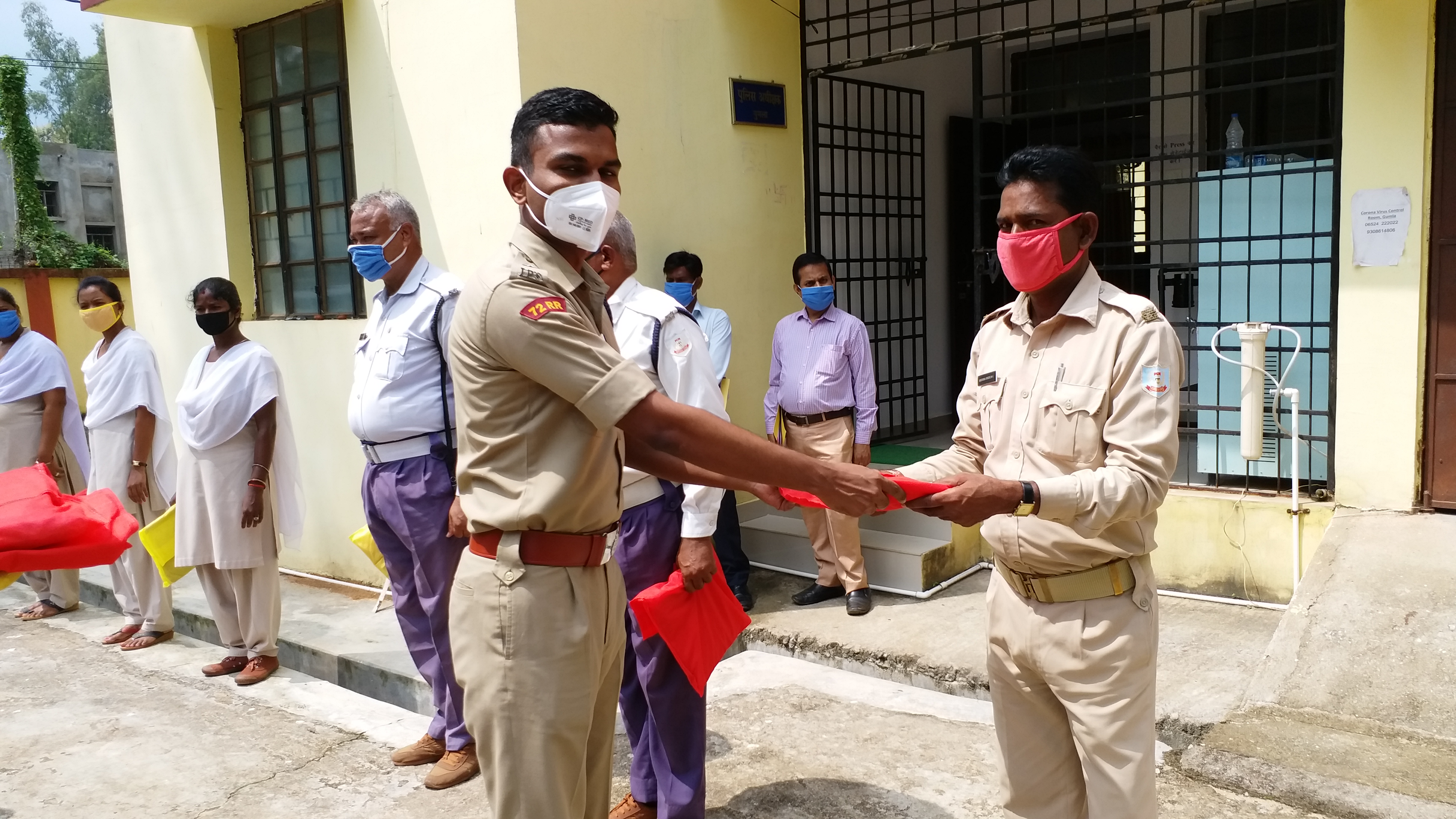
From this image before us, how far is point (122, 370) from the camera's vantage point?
17.9 feet

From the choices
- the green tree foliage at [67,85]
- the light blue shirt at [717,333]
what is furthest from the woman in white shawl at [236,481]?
the green tree foliage at [67,85]

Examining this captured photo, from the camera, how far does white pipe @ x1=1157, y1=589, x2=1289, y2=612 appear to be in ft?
16.3

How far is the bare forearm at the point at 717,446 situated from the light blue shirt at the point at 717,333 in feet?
11.7

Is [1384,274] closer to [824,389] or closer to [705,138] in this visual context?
[824,389]

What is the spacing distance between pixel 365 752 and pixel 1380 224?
4919 mm

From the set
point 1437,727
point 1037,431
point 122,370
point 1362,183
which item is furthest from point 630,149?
point 1437,727

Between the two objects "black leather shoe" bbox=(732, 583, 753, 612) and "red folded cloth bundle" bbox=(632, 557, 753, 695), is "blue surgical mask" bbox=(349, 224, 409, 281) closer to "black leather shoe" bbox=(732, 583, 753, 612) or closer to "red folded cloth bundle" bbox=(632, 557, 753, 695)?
"red folded cloth bundle" bbox=(632, 557, 753, 695)

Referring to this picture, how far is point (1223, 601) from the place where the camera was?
200 inches

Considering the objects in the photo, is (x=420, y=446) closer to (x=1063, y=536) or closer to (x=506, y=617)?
(x=506, y=617)

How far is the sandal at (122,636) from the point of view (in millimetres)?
5703

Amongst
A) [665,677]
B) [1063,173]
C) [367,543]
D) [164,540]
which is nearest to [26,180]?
[164,540]

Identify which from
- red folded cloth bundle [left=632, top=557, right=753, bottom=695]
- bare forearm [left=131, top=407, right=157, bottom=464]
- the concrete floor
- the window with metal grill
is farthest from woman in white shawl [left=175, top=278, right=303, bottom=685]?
red folded cloth bundle [left=632, top=557, right=753, bottom=695]

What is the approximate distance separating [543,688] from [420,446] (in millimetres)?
1851

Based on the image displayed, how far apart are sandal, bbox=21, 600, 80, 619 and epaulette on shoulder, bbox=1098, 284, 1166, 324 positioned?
259 inches
